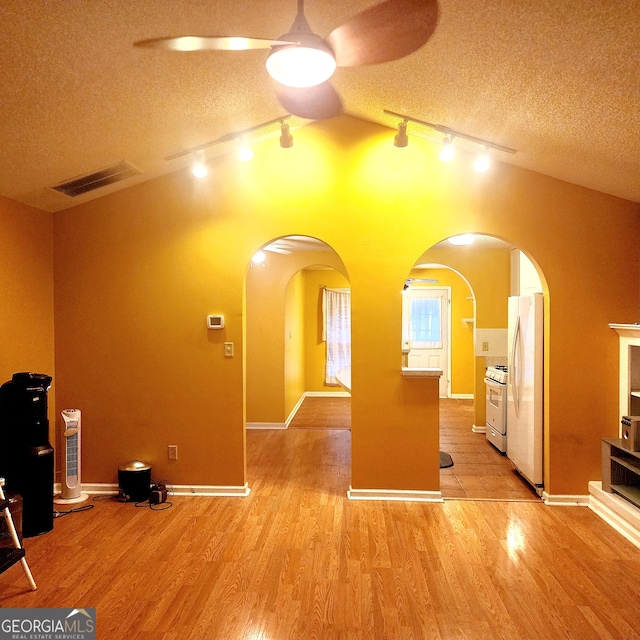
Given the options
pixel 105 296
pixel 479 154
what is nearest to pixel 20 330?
pixel 105 296

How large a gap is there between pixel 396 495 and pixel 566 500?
4.45 ft

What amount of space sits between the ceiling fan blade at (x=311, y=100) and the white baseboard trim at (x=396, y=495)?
2863 millimetres

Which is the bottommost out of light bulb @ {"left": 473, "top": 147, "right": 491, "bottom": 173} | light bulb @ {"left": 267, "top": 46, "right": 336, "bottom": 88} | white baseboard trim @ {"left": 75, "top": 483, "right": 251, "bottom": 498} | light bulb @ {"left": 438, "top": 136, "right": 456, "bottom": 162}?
white baseboard trim @ {"left": 75, "top": 483, "right": 251, "bottom": 498}

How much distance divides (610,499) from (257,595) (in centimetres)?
266

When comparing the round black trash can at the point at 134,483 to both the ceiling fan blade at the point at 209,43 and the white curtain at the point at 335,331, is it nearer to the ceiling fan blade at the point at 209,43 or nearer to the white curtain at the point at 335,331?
the ceiling fan blade at the point at 209,43

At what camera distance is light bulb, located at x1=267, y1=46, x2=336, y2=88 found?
1729 mm

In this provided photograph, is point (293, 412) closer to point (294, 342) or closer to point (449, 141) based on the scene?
point (294, 342)

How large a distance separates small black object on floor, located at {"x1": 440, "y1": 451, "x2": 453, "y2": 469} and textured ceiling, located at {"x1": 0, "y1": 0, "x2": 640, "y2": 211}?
2.85m

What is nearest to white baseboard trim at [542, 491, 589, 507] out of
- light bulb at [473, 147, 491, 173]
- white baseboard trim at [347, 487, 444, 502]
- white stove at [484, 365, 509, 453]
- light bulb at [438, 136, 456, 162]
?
white baseboard trim at [347, 487, 444, 502]

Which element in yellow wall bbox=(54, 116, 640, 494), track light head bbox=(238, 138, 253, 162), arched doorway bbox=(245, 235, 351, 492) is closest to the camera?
track light head bbox=(238, 138, 253, 162)

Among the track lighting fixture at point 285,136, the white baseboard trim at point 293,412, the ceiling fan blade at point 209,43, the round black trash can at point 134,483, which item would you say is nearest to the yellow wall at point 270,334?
the white baseboard trim at point 293,412

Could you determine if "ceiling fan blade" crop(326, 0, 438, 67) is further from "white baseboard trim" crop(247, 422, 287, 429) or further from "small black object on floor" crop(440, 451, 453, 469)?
"white baseboard trim" crop(247, 422, 287, 429)

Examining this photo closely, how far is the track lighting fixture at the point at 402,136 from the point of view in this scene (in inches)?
134

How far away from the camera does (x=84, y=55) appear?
2.17m
